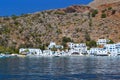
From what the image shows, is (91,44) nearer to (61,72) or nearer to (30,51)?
(30,51)

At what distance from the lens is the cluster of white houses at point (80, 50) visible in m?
180

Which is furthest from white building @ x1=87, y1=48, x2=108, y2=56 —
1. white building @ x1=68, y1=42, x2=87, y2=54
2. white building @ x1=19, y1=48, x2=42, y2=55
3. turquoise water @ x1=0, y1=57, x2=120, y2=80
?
turquoise water @ x1=0, y1=57, x2=120, y2=80

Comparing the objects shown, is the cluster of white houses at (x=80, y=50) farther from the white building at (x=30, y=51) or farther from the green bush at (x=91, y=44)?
the green bush at (x=91, y=44)

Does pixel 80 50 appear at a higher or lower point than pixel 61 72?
higher

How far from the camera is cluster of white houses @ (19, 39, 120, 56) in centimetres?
17962

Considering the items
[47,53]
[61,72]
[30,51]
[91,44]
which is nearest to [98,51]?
[91,44]

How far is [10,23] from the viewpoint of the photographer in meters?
199

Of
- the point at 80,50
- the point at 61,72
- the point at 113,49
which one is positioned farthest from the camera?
the point at 80,50

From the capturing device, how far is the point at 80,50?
607ft

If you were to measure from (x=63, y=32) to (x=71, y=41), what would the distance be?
8141 mm

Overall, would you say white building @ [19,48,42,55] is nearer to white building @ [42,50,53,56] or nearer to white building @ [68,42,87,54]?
white building @ [42,50,53,56]

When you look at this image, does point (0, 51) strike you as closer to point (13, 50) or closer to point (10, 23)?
point (13, 50)

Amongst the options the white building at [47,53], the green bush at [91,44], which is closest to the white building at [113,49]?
the green bush at [91,44]

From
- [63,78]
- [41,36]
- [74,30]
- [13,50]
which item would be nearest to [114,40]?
[74,30]
